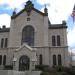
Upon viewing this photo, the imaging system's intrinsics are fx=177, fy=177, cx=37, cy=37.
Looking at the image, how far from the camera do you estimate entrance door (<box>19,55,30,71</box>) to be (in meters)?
37.9

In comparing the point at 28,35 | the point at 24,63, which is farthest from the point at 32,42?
the point at 24,63

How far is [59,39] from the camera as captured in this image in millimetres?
40812

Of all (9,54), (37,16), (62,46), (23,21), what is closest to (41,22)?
(37,16)

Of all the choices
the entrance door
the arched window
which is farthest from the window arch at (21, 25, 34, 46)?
the entrance door

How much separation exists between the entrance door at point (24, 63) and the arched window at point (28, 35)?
13.7 ft

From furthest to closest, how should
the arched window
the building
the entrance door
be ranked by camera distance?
the arched window
the building
the entrance door

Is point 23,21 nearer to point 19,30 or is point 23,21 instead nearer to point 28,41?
point 19,30

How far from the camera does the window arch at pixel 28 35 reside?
4175 centimetres

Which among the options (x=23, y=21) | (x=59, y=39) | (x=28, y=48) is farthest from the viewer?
(x=23, y=21)

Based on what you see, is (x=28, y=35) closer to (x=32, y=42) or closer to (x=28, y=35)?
(x=28, y=35)

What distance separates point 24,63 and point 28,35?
24.3 ft

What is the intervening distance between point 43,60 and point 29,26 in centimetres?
921

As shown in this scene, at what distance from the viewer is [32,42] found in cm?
4153

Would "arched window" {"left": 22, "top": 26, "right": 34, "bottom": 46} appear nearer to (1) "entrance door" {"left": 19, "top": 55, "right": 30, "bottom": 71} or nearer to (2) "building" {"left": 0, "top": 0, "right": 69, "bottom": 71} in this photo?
(2) "building" {"left": 0, "top": 0, "right": 69, "bottom": 71}
